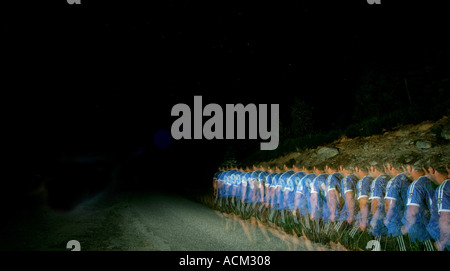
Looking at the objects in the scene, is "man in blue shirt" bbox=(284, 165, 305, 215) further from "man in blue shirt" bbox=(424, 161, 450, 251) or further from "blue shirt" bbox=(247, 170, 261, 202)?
"man in blue shirt" bbox=(424, 161, 450, 251)

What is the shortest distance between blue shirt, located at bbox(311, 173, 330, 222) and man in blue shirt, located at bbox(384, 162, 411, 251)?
6.02ft

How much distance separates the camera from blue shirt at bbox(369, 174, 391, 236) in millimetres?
4992

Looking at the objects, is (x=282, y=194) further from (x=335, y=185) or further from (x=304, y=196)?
(x=335, y=185)

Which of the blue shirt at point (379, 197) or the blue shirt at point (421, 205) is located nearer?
the blue shirt at point (421, 205)

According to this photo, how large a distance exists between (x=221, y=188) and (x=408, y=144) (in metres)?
9.05

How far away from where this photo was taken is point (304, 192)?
23.7 ft

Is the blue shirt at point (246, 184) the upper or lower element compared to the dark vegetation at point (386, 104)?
lower

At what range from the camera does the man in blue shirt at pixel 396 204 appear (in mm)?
4654

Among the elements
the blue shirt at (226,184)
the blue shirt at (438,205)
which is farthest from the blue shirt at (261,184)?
the blue shirt at (438,205)

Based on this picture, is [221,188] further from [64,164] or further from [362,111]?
[362,111]

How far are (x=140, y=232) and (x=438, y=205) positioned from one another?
6928 mm

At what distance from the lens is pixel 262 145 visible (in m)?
22.4

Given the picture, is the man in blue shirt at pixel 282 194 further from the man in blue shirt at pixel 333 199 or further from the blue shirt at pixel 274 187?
the man in blue shirt at pixel 333 199

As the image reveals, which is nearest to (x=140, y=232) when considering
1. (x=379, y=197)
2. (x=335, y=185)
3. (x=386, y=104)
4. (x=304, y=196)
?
(x=304, y=196)
